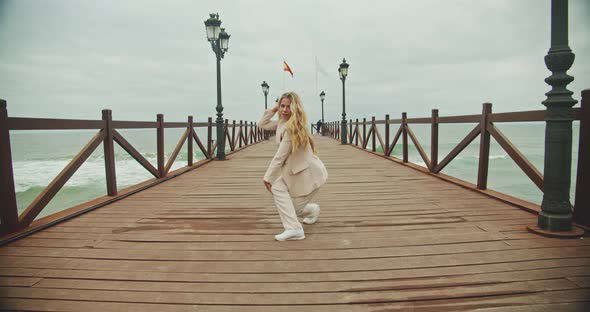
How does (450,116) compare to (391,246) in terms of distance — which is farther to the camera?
(450,116)

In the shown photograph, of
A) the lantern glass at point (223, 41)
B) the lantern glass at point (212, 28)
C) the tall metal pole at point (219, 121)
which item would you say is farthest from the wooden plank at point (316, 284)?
the lantern glass at point (223, 41)

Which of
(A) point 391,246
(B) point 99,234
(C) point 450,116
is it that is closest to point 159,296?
(B) point 99,234

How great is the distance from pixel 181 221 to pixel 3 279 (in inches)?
60.5

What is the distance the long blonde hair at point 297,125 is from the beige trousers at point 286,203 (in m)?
0.38

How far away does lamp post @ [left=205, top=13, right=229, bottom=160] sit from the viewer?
965 centimetres

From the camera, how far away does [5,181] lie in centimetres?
293

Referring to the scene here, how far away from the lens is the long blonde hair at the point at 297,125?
113 inches

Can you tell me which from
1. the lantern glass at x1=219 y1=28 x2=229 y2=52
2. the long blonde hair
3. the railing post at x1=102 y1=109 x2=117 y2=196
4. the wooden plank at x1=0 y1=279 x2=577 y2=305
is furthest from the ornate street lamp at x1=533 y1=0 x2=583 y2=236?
the lantern glass at x1=219 y1=28 x2=229 y2=52

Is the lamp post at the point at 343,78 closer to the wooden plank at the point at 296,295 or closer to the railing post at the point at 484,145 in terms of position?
the railing post at the point at 484,145

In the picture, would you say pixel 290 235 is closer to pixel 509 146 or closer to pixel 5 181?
pixel 5 181

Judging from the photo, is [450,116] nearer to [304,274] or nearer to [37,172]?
[304,274]

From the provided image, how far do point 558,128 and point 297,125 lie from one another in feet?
7.37

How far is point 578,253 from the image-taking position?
8.32ft

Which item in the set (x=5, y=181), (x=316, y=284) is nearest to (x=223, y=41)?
(x=5, y=181)
